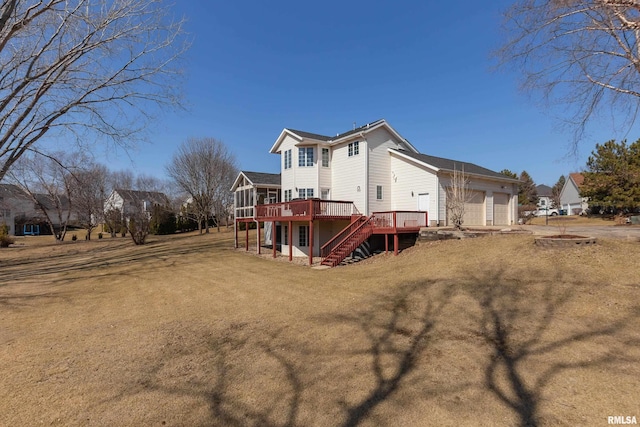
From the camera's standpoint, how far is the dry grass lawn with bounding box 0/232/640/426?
3.52m

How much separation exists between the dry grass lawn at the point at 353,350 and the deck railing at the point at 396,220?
5.49 metres

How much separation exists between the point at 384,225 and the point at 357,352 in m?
11.2

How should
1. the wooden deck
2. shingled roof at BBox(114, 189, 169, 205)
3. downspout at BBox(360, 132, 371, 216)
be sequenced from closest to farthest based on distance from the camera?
1. the wooden deck
2. downspout at BBox(360, 132, 371, 216)
3. shingled roof at BBox(114, 189, 169, 205)

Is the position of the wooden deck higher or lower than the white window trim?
lower

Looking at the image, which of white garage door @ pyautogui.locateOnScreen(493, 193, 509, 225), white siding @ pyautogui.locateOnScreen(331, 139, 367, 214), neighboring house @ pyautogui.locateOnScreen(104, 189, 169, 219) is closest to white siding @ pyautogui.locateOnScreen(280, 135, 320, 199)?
white siding @ pyautogui.locateOnScreen(331, 139, 367, 214)

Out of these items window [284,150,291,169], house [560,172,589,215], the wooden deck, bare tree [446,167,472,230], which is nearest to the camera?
bare tree [446,167,472,230]

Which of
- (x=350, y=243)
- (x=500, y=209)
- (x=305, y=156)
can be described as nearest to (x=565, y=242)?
(x=350, y=243)

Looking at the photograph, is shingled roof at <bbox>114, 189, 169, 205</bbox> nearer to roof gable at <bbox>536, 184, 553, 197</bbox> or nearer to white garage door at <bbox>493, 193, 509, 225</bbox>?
white garage door at <bbox>493, 193, 509, 225</bbox>

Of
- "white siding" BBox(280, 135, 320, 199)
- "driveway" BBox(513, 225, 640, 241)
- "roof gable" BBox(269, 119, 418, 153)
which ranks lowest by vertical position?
"driveway" BBox(513, 225, 640, 241)

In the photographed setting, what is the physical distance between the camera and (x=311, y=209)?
52.5 ft

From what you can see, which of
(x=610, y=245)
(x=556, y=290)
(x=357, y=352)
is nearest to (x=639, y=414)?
(x=357, y=352)

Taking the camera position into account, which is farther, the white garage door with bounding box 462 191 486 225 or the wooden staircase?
the white garage door with bounding box 462 191 486 225

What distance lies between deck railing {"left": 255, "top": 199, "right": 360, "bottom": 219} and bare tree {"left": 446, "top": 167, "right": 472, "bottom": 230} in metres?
5.37

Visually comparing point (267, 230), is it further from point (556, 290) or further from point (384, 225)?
point (556, 290)
